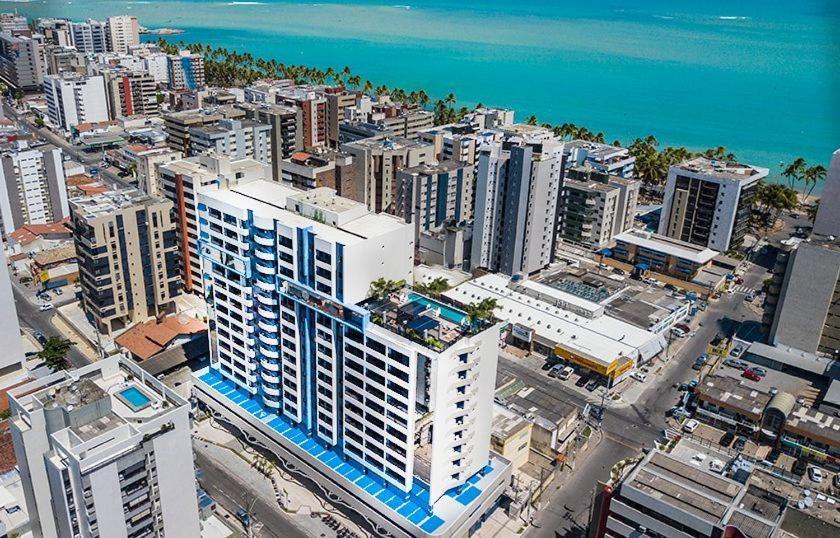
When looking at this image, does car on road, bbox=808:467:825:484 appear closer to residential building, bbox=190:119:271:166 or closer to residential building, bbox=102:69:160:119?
residential building, bbox=190:119:271:166

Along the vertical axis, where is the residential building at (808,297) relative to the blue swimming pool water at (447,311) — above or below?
below

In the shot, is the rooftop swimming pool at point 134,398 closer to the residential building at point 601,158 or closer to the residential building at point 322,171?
the residential building at point 322,171

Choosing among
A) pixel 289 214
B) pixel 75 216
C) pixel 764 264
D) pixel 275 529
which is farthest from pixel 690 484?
pixel 764 264

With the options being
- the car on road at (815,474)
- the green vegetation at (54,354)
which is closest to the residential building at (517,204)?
the car on road at (815,474)

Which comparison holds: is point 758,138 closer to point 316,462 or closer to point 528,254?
point 528,254

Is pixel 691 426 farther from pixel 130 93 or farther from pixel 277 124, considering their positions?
pixel 130 93
